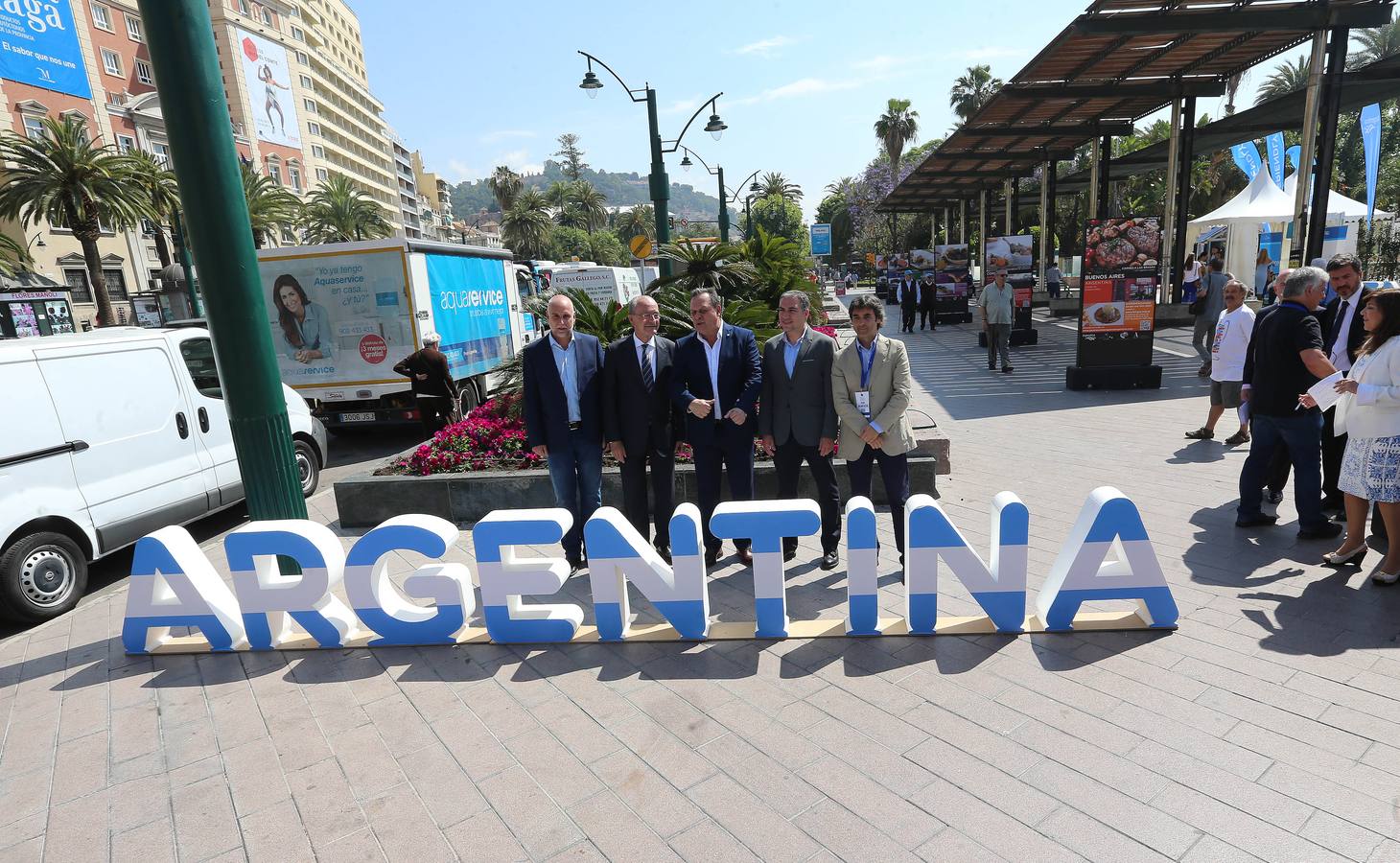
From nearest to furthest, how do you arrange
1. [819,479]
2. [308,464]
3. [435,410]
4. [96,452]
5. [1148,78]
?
[819,479] < [96,452] < [308,464] < [435,410] < [1148,78]

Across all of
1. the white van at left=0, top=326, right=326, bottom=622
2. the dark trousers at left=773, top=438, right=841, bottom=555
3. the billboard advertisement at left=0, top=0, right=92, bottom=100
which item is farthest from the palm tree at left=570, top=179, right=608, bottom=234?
the dark trousers at left=773, top=438, right=841, bottom=555

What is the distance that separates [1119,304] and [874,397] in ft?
26.5

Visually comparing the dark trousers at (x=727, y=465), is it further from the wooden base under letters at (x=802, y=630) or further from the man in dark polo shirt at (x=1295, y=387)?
the man in dark polo shirt at (x=1295, y=387)

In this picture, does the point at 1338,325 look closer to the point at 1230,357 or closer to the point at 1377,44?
the point at 1230,357

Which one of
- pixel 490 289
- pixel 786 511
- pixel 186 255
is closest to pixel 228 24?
pixel 186 255

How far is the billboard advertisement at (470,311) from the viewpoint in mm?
11398

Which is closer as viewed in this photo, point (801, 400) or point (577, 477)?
point (801, 400)

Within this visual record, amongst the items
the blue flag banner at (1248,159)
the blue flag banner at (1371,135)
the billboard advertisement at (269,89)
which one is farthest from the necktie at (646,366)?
the billboard advertisement at (269,89)

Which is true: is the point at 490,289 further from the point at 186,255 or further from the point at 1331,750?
the point at 186,255

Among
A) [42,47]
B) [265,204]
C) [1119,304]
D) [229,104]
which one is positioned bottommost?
[1119,304]

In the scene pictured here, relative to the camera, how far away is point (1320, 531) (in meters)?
5.12

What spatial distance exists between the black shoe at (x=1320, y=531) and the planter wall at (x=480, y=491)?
251cm

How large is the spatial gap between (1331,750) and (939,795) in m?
1.61

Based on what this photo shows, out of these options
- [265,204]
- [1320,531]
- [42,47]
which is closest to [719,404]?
[1320,531]
